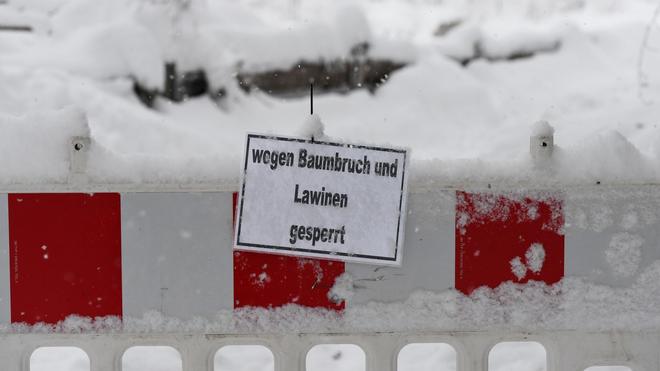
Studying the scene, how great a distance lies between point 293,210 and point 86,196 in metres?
0.40

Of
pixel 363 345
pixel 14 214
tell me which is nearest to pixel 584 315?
pixel 363 345

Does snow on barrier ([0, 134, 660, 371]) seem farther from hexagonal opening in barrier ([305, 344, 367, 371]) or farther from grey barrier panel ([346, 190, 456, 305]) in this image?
hexagonal opening in barrier ([305, 344, 367, 371])

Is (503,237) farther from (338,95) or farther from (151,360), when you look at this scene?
(338,95)

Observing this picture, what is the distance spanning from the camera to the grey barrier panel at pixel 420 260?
155cm

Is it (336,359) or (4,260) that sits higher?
(4,260)

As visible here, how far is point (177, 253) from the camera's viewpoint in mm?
1556

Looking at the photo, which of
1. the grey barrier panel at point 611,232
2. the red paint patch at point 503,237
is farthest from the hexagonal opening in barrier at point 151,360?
the grey barrier panel at point 611,232

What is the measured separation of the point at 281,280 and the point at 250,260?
0.07 meters

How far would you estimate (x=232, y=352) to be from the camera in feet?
9.42

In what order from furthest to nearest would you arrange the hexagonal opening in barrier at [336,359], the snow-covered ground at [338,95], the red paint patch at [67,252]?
the snow-covered ground at [338,95] → the hexagonal opening in barrier at [336,359] → the red paint patch at [67,252]

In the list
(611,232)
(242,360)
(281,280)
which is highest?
(611,232)

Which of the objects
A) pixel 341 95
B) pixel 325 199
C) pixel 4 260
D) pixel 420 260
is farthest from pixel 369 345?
pixel 341 95

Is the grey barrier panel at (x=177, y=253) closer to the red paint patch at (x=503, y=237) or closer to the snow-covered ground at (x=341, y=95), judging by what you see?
the red paint patch at (x=503, y=237)

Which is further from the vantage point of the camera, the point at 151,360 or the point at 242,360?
the point at 242,360
